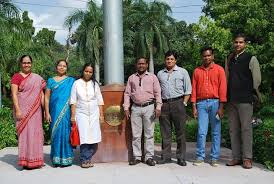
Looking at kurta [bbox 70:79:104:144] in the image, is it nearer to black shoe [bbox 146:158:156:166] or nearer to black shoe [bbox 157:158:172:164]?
black shoe [bbox 146:158:156:166]

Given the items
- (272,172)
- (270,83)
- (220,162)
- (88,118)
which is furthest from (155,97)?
(270,83)

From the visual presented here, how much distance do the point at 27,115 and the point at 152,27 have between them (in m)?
24.6

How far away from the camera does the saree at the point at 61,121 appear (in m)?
6.51

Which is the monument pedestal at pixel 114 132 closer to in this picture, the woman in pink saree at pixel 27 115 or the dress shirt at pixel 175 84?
the dress shirt at pixel 175 84

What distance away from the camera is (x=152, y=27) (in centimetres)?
3041

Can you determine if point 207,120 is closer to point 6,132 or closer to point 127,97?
point 127,97

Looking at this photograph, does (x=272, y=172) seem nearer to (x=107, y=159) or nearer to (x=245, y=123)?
(x=245, y=123)

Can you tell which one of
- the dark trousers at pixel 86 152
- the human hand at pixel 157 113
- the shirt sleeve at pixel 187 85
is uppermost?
the shirt sleeve at pixel 187 85

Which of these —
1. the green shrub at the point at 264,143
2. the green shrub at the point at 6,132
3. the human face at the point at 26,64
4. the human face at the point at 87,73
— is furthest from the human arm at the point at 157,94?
the green shrub at the point at 6,132

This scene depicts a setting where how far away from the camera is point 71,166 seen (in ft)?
21.6

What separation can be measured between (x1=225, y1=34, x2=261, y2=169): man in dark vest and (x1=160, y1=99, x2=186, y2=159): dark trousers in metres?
0.75

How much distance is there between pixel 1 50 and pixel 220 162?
8524 mm

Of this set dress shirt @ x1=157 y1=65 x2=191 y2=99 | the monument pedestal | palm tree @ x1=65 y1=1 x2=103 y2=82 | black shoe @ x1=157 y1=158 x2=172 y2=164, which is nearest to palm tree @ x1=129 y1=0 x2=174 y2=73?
palm tree @ x1=65 y1=1 x2=103 y2=82

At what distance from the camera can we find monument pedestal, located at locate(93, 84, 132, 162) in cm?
682
